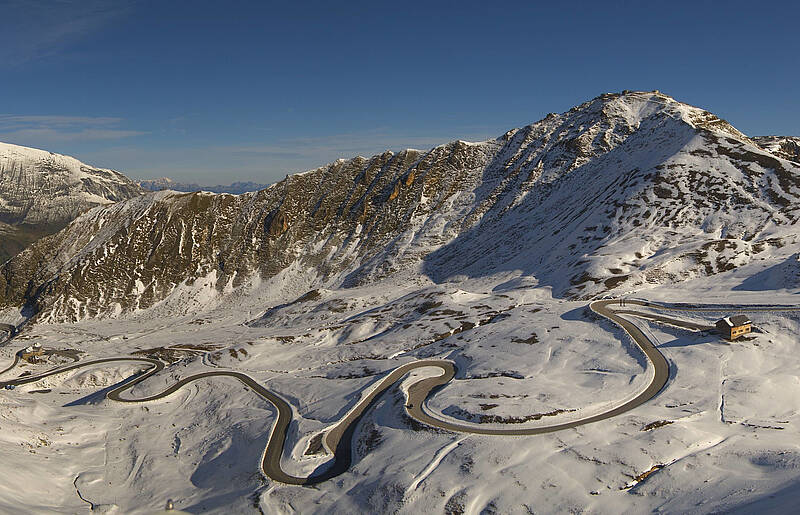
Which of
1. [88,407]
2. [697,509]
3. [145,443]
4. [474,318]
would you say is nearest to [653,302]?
[474,318]

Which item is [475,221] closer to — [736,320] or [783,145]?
[783,145]

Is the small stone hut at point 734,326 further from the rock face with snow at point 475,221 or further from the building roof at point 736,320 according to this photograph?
the rock face with snow at point 475,221

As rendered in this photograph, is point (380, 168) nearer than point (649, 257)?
No

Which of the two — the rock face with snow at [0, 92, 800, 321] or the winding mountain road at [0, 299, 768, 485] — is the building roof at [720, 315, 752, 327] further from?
the rock face with snow at [0, 92, 800, 321]

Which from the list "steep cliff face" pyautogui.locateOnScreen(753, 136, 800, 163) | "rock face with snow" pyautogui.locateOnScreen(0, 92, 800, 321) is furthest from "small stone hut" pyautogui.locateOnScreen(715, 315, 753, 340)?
"steep cliff face" pyautogui.locateOnScreen(753, 136, 800, 163)

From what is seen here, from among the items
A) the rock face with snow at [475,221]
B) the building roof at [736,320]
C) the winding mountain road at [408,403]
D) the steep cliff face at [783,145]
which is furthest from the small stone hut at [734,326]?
the steep cliff face at [783,145]

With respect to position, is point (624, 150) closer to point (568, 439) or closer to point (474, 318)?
point (474, 318)
